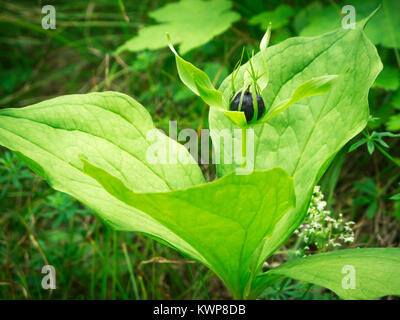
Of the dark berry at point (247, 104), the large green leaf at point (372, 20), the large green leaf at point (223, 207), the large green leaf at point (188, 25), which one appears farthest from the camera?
the large green leaf at point (188, 25)

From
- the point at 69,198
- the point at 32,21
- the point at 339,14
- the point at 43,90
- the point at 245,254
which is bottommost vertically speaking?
the point at 245,254

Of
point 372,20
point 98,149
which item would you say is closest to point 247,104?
point 98,149

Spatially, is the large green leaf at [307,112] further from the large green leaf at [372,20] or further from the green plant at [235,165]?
the large green leaf at [372,20]

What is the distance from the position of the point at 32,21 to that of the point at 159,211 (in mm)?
2280

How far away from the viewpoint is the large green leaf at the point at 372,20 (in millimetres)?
1592

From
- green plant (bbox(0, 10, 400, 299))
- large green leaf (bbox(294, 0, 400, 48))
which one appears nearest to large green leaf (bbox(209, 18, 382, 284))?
green plant (bbox(0, 10, 400, 299))

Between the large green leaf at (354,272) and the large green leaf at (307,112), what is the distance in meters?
0.09

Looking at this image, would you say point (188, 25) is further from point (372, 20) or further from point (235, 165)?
point (235, 165)

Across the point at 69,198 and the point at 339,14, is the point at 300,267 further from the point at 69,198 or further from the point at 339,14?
the point at 339,14

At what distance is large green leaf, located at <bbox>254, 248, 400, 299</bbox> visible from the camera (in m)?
0.88

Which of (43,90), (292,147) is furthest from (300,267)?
(43,90)

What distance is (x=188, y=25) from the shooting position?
77.0 inches

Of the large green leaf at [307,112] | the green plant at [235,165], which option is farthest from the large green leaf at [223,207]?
the large green leaf at [307,112]
